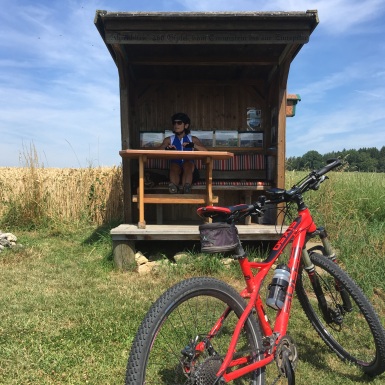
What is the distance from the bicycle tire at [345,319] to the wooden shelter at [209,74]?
10.3 ft

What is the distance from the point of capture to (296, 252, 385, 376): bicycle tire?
2.39 metres

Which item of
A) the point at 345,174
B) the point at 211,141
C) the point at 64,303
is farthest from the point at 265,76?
the point at 64,303

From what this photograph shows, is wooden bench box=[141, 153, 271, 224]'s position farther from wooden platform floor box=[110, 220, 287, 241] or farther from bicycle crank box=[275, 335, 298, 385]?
bicycle crank box=[275, 335, 298, 385]

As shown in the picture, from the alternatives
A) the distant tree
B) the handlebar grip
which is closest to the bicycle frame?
the handlebar grip

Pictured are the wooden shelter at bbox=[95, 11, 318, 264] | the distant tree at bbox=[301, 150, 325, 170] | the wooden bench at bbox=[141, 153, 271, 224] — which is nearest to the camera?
the distant tree at bbox=[301, 150, 325, 170]

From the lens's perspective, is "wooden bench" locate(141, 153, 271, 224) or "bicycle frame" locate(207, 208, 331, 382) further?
"wooden bench" locate(141, 153, 271, 224)

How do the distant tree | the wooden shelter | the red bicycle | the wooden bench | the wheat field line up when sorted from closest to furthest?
1. the red bicycle
2. the distant tree
3. the wooden shelter
4. the wooden bench
5. the wheat field

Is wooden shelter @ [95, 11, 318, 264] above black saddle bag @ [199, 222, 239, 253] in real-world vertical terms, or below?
above

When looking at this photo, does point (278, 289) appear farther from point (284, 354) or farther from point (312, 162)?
point (312, 162)

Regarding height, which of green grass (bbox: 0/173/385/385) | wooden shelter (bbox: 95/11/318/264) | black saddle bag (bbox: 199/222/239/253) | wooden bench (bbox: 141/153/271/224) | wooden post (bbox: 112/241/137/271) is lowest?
green grass (bbox: 0/173/385/385)

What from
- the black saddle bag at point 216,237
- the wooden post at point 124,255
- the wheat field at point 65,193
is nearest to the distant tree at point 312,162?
the black saddle bag at point 216,237

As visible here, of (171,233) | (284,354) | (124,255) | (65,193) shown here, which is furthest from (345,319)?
(65,193)

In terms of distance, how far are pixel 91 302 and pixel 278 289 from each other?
2293 mm

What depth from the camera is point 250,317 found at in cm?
201
